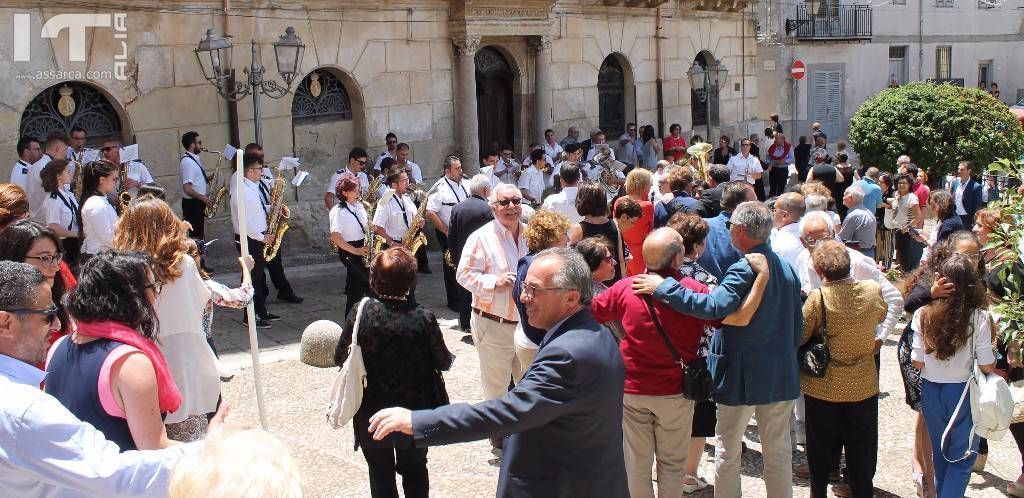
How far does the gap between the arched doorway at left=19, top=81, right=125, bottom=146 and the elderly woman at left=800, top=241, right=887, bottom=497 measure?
9.43m

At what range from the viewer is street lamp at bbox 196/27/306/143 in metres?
11.8

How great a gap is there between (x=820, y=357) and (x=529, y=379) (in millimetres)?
2266

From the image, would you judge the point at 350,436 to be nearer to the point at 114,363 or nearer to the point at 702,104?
the point at 114,363

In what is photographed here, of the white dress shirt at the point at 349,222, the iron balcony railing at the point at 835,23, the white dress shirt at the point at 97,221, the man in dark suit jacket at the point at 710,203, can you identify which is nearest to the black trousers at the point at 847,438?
the man in dark suit jacket at the point at 710,203

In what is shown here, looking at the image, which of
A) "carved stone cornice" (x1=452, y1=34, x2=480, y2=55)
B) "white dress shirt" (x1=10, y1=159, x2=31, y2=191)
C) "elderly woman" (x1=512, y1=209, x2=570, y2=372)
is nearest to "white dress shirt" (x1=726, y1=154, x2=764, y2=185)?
"carved stone cornice" (x1=452, y1=34, x2=480, y2=55)

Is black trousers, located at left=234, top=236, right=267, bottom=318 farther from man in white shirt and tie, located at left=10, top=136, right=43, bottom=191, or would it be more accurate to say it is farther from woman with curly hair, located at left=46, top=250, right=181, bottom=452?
woman with curly hair, located at left=46, top=250, right=181, bottom=452

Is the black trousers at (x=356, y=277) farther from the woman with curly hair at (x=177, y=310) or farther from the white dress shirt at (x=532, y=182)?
the white dress shirt at (x=532, y=182)

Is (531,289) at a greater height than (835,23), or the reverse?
(835,23)

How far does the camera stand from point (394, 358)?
480cm

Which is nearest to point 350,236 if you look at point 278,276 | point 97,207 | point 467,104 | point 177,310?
point 278,276

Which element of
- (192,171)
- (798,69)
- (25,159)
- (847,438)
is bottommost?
(847,438)

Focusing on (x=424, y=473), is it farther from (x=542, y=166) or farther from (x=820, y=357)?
(x=542, y=166)

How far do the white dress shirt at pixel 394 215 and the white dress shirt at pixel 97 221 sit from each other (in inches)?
103

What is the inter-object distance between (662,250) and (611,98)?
14933mm
